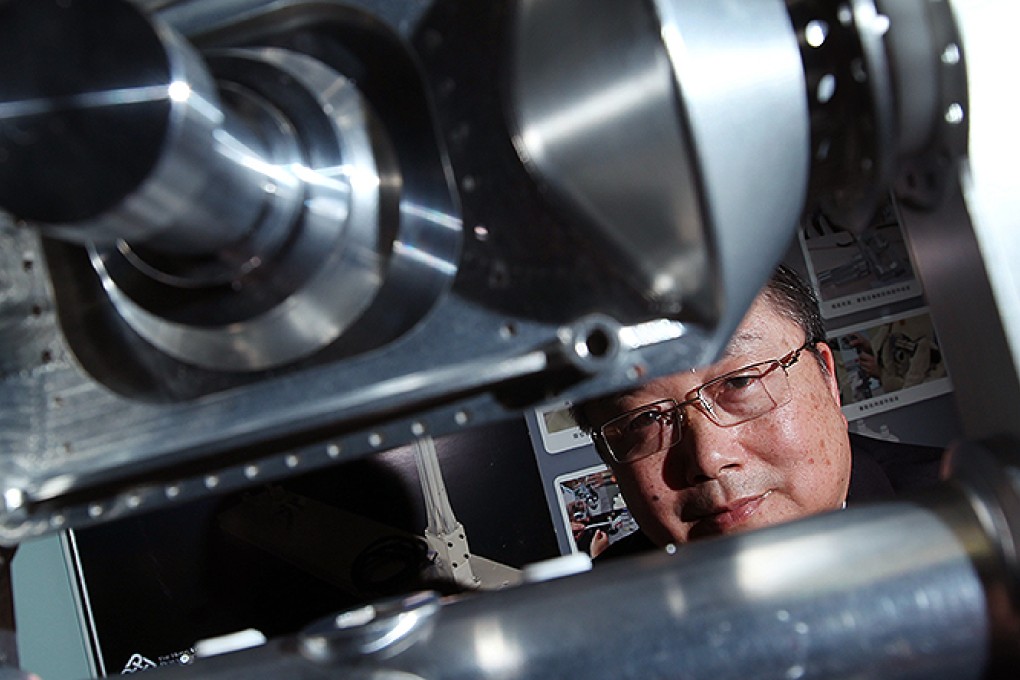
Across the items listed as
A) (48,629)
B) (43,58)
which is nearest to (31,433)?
(43,58)

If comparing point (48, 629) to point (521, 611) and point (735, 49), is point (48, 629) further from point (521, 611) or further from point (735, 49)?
point (735, 49)

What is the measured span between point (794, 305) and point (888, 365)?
906mm

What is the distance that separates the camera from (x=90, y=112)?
320 millimetres

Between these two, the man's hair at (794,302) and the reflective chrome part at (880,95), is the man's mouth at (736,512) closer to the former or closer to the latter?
the man's hair at (794,302)

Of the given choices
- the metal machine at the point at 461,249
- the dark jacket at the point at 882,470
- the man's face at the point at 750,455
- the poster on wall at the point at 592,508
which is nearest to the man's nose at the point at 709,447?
the man's face at the point at 750,455

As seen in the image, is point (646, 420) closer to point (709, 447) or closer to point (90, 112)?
point (709, 447)

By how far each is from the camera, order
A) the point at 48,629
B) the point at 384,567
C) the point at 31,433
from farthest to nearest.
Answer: the point at 384,567 → the point at 48,629 → the point at 31,433

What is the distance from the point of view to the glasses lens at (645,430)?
1.23 meters

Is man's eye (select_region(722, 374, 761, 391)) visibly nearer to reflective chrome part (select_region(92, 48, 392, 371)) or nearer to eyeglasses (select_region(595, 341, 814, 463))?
eyeglasses (select_region(595, 341, 814, 463))

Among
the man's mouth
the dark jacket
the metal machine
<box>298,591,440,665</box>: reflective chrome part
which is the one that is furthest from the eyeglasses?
<box>298,591,440,665</box>: reflective chrome part

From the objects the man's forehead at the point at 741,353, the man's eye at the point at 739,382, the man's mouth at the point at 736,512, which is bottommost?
the man's mouth at the point at 736,512

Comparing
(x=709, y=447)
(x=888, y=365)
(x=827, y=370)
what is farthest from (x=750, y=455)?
(x=888, y=365)

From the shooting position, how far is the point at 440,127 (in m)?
0.42

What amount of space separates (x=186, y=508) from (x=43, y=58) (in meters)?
2.05
